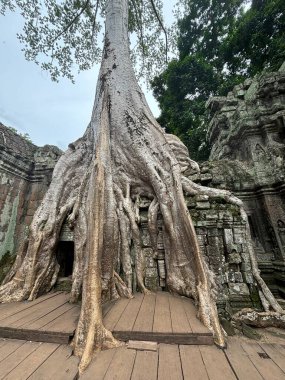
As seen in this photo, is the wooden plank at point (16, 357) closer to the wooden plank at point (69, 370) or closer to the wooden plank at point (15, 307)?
the wooden plank at point (69, 370)

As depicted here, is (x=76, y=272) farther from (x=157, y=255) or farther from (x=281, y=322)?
(x=281, y=322)

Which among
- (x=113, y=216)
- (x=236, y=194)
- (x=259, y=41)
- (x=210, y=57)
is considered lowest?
(x=113, y=216)

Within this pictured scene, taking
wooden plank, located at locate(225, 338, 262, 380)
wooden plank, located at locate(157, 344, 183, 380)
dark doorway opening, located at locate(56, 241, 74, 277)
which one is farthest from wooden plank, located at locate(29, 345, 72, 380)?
dark doorway opening, located at locate(56, 241, 74, 277)

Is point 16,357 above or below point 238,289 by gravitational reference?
below

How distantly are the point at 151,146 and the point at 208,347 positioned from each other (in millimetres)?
2595

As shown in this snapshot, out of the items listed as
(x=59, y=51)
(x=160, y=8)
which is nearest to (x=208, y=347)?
(x=59, y=51)

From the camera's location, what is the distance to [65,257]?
3.21 meters

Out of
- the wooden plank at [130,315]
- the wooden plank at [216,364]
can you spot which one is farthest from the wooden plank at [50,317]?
the wooden plank at [216,364]

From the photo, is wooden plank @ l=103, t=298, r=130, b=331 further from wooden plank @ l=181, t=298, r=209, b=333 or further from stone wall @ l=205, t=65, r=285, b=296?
stone wall @ l=205, t=65, r=285, b=296

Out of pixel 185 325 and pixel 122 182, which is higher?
pixel 122 182

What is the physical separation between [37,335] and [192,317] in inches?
49.7

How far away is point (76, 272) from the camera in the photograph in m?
2.38

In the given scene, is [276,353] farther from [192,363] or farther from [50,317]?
[50,317]

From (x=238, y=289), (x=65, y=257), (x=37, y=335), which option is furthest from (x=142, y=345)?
(x=65, y=257)
